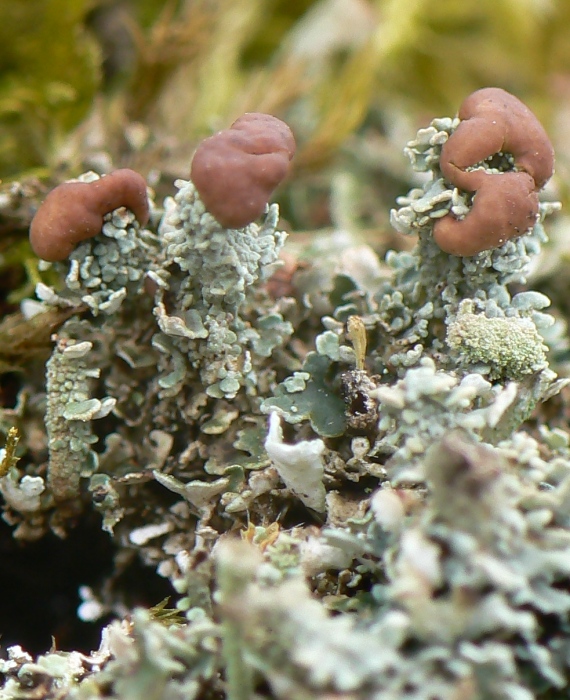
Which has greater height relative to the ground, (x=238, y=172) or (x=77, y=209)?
(x=238, y=172)

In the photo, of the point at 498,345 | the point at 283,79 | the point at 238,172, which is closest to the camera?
the point at 238,172

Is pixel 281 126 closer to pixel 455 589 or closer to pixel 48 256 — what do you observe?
pixel 48 256

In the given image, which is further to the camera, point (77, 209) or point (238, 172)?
point (77, 209)

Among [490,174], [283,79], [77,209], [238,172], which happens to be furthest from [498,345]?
[283,79]

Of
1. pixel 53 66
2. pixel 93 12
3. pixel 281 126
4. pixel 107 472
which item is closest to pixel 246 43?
pixel 93 12

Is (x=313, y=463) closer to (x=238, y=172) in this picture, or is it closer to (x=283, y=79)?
(x=238, y=172)

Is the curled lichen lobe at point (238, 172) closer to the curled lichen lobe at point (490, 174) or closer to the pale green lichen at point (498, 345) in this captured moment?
the curled lichen lobe at point (490, 174)

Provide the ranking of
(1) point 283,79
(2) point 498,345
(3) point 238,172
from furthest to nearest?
(1) point 283,79
(2) point 498,345
(3) point 238,172
